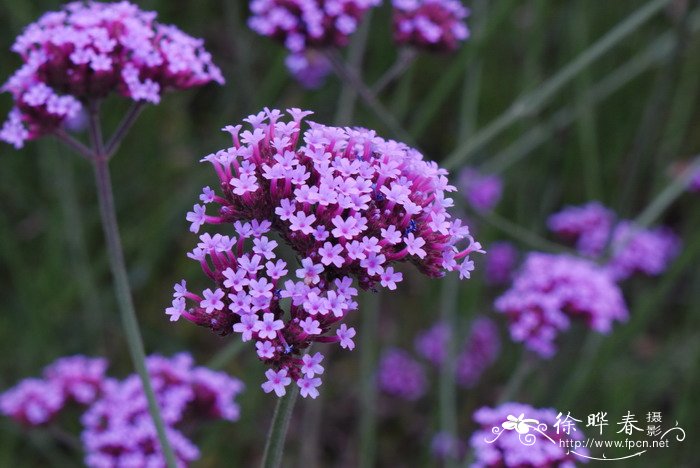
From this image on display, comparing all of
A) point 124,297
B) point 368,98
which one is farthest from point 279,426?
point 368,98

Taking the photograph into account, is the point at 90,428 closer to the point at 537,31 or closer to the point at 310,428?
the point at 310,428

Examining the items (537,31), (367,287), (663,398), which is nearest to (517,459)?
(367,287)

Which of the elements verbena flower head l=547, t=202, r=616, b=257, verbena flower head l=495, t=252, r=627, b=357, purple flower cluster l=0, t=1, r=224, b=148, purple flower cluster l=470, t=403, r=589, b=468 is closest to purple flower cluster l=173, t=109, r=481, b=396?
purple flower cluster l=0, t=1, r=224, b=148

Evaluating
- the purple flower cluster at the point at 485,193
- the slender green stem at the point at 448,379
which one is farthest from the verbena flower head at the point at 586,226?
the slender green stem at the point at 448,379

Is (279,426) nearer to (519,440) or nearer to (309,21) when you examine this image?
(519,440)

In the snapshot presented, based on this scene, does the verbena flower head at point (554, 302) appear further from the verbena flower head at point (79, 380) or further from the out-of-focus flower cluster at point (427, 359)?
the verbena flower head at point (79, 380)

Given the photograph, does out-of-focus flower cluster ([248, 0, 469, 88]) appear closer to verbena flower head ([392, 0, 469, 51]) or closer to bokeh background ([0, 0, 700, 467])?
verbena flower head ([392, 0, 469, 51])
